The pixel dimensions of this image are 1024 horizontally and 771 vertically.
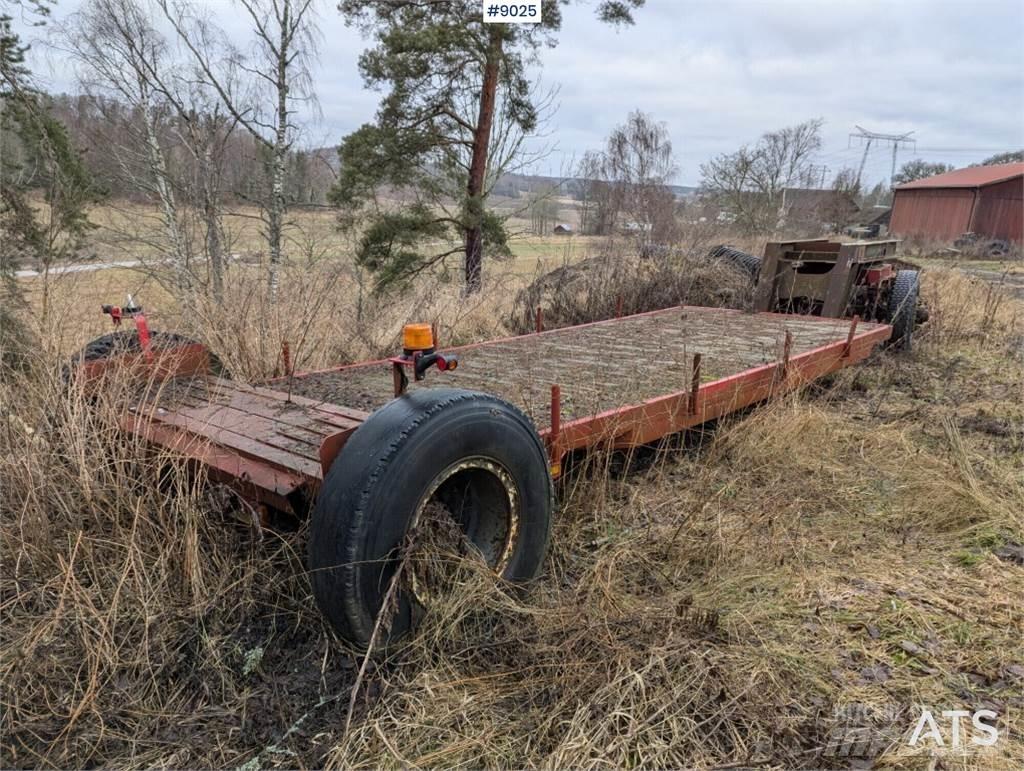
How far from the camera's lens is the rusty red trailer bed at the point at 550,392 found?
2.50 metres

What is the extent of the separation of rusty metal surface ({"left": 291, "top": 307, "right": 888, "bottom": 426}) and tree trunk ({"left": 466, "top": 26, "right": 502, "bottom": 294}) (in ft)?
16.8

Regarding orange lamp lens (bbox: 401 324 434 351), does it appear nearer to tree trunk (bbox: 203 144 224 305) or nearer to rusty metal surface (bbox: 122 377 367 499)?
rusty metal surface (bbox: 122 377 367 499)

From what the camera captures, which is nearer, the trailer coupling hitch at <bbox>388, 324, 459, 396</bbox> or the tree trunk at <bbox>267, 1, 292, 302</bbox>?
the trailer coupling hitch at <bbox>388, 324, 459, 396</bbox>

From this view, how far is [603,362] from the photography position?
4.55 meters

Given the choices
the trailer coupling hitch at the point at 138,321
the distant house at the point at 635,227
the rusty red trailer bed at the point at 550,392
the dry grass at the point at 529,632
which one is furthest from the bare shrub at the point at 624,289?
the trailer coupling hitch at the point at 138,321

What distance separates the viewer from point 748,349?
16.7ft

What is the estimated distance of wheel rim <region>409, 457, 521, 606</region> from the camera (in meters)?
2.31

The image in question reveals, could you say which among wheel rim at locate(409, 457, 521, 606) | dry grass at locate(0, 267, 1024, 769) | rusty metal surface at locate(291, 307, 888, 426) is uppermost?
rusty metal surface at locate(291, 307, 888, 426)

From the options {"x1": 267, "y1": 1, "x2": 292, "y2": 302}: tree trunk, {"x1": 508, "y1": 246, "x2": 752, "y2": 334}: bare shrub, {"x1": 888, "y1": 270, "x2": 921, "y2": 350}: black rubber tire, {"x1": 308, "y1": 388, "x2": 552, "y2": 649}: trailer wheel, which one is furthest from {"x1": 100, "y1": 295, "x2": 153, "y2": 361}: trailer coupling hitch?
{"x1": 888, "y1": 270, "x2": 921, "y2": 350}: black rubber tire

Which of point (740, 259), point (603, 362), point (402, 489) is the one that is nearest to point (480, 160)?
point (740, 259)

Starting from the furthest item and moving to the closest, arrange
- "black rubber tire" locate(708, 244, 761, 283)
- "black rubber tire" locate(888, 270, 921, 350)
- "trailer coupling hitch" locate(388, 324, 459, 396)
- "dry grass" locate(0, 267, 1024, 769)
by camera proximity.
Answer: "black rubber tire" locate(708, 244, 761, 283)
"black rubber tire" locate(888, 270, 921, 350)
"trailer coupling hitch" locate(388, 324, 459, 396)
"dry grass" locate(0, 267, 1024, 769)

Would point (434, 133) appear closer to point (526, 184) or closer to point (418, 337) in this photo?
point (526, 184)

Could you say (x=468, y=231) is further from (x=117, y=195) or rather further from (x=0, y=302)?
(x=0, y=302)

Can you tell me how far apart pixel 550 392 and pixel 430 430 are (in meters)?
1.84
